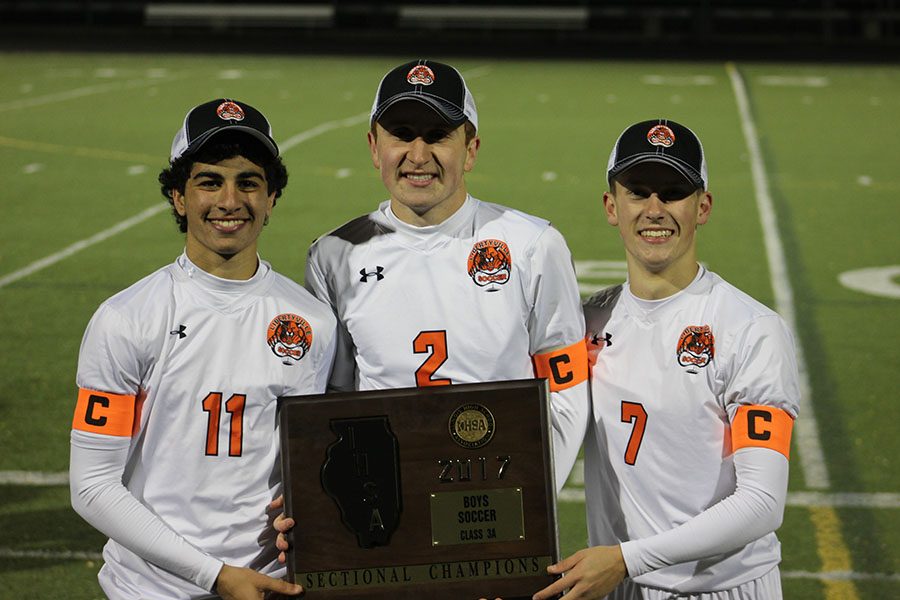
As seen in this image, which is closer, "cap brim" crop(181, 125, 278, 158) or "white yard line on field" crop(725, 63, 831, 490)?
"cap brim" crop(181, 125, 278, 158)

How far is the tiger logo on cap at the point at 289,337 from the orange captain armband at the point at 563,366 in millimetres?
603

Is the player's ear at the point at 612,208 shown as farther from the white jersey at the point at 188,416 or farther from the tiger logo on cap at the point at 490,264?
the white jersey at the point at 188,416

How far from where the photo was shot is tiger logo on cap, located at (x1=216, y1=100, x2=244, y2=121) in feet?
10.1

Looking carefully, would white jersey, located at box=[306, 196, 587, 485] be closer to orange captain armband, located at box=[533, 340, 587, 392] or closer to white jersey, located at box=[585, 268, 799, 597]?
orange captain armband, located at box=[533, 340, 587, 392]

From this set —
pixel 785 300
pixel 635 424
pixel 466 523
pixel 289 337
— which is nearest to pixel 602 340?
pixel 635 424

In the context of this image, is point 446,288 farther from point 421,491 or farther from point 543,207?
point 543,207

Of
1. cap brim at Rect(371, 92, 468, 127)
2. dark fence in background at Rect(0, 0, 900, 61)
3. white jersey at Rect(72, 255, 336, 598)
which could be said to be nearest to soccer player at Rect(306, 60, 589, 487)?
cap brim at Rect(371, 92, 468, 127)

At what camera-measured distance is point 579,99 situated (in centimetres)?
2059

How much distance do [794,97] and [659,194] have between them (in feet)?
62.1

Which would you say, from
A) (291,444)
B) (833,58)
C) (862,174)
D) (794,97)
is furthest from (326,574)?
(833,58)

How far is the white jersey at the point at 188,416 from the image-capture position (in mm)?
2963

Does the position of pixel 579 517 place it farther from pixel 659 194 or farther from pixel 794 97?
pixel 794 97

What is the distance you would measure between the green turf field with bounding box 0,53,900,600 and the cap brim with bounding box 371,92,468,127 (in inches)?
102

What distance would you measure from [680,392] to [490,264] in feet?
1.92
